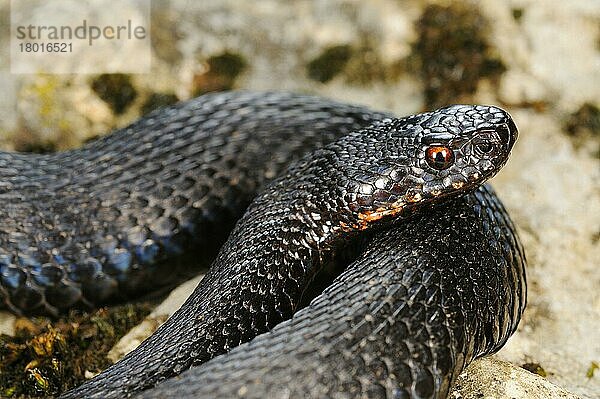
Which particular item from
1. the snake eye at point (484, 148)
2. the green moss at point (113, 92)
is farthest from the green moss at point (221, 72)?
the snake eye at point (484, 148)

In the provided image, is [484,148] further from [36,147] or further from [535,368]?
[36,147]

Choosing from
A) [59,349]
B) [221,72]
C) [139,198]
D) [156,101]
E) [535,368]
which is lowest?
[59,349]

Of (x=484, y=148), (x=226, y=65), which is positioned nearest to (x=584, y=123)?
(x=484, y=148)

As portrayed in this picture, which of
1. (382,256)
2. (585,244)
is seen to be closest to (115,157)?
(382,256)

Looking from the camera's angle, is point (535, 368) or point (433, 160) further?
point (535, 368)

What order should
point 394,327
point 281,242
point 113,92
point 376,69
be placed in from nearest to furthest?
point 394,327 < point 281,242 < point 113,92 < point 376,69

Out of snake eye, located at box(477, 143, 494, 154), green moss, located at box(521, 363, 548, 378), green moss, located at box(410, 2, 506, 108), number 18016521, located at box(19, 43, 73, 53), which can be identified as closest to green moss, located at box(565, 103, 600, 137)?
green moss, located at box(410, 2, 506, 108)

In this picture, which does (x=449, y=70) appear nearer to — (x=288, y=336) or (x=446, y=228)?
(x=446, y=228)

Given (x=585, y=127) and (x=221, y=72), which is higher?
(x=221, y=72)

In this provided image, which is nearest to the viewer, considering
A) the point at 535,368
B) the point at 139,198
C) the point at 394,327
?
the point at 394,327
